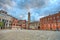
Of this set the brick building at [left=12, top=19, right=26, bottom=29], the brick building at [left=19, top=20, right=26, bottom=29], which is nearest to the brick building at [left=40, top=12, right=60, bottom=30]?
the brick building at [left=19, top=20, right=26, bottom=29]

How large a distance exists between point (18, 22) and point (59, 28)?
69.0 metres

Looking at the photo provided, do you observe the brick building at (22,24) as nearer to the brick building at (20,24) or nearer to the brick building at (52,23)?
the brick building at (20,24)

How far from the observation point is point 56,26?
115 metres

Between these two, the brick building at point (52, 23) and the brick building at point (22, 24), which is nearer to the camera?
the brick building at point (52, 23)

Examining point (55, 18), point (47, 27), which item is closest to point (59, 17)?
point (55, 18)

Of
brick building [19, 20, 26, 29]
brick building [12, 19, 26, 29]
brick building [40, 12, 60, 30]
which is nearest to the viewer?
brick building [40, 12, 60, 30]

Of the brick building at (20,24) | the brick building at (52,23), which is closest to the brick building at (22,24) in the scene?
the brick building at (20,24)

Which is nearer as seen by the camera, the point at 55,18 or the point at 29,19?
the point at 55,18

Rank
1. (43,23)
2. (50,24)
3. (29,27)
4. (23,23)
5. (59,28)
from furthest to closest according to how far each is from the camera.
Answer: (23,23) < (29,27) < (43,23) < (50,24) < (59,28)

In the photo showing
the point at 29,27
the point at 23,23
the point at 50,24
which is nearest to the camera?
the point at 50,24

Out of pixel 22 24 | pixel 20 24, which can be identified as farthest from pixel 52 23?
pixel 20 24

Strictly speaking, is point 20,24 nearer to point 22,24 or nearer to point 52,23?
point 22,24

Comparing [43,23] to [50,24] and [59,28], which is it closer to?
[50,24]

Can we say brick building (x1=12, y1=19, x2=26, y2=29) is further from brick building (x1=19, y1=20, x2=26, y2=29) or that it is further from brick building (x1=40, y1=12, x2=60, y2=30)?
brick building (x1=40, y1=12, x2=60, y2=30)
